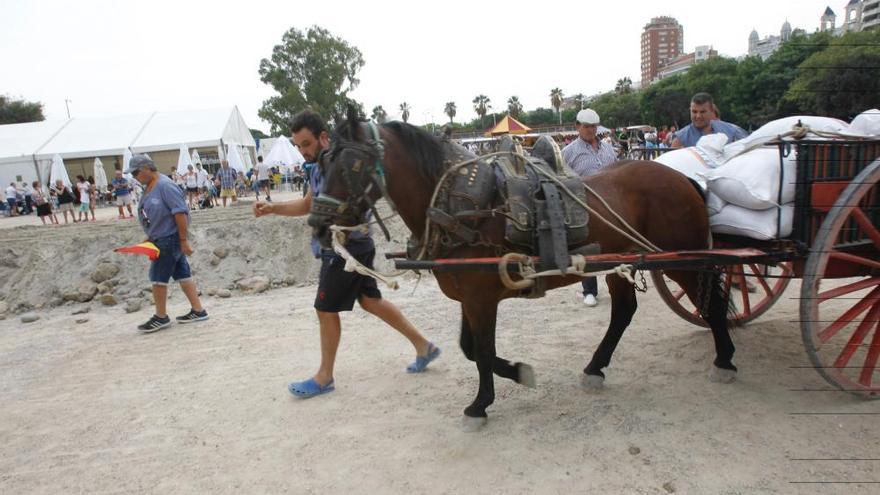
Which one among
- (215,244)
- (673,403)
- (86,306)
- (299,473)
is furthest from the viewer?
(215,244)

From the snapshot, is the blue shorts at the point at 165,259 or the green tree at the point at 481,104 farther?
the green tree at the point at 481,104

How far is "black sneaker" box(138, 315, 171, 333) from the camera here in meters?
5.70

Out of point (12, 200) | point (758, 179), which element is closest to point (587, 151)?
point (758, 179)

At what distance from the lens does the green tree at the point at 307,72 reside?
43.6 m

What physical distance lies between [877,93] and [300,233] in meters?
7.70

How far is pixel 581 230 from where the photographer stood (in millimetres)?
3064

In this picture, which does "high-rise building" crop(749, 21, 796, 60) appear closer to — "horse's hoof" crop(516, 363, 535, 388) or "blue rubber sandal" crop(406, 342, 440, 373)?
"horse's hoof" crop(516, 363, 535, 388)

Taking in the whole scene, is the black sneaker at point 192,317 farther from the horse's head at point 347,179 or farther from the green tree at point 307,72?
the green tree at point 307,72

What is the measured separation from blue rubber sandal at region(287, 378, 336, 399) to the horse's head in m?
1.48

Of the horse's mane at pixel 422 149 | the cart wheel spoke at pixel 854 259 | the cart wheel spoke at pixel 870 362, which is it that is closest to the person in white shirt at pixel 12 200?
the horse's mane at pixel 422 149

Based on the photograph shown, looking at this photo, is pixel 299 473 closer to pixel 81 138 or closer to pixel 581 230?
pixel 581 230

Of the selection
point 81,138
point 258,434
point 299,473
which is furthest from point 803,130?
point 81,138

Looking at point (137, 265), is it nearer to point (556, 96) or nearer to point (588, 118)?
point (588, 118)

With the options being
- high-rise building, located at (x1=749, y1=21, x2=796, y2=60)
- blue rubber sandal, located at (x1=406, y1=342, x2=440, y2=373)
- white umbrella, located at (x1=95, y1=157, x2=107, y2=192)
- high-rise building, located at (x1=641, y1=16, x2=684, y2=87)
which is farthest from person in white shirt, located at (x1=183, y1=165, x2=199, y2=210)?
high-rise building, located at (x1=749, y1=21, x2=796, y2=60)
